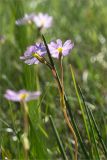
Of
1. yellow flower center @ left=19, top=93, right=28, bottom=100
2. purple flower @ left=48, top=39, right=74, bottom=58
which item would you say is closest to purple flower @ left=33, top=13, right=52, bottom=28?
purple flower @ left=48, top=39, right=74, bottom=58

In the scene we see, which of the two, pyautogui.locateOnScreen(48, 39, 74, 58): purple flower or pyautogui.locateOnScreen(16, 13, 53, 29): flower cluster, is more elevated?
pyautogui.locateOnScreen(16, 13, 53, 29): flower cluster

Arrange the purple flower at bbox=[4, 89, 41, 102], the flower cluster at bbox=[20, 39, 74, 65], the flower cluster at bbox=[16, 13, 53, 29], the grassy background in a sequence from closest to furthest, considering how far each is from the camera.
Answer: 1. the purple flower at bbox=[4, 89, 41, 102]
2. the flower cluster at bbox=[20, 39, 74, 65]
3. the grassy background
4. the flower cluster at bbox=[16, 13, 53, 29]

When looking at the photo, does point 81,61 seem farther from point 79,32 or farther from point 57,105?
point 57,105

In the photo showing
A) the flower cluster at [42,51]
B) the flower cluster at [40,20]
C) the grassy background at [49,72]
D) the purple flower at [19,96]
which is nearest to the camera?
the purple flower at [19,96]

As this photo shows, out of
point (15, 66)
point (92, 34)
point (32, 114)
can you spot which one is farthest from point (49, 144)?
point (92, 34)

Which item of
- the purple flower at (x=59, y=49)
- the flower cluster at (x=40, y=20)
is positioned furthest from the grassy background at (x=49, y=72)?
the purple flower at (x=59, y=49)

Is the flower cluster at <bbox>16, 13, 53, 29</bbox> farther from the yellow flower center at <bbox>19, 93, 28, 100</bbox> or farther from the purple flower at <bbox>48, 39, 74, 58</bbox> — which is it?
the yellow flower center at <bbox>19, 93, 28, 100</bbox>

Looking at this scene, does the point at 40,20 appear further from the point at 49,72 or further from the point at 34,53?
the point at 34,53

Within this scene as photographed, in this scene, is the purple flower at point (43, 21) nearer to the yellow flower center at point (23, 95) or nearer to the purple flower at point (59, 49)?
the purple flower at point (59, 49)
